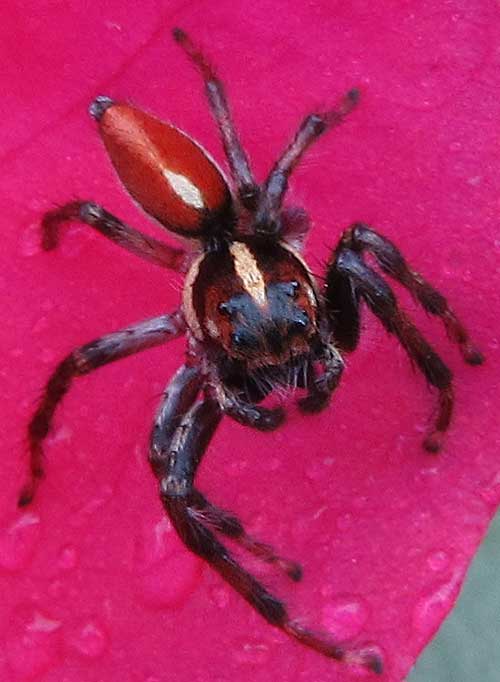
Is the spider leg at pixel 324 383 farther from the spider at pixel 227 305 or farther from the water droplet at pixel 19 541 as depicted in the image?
the water droplet at pixel 19 541

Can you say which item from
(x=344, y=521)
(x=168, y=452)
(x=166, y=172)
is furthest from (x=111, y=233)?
(x=344, y=521)

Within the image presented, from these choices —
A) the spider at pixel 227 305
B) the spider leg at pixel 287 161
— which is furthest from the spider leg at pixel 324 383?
the spider leg at pixel 287 161

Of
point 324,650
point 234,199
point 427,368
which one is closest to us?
point 324,650

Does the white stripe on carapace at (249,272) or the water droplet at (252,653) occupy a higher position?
the white stripe on carapace at (249,272)

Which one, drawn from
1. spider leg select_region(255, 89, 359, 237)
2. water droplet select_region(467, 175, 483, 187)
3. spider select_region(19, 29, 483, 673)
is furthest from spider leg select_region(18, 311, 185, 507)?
water droplet select_region(467, 175, 483, 187)

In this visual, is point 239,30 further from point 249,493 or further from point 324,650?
point 324,650

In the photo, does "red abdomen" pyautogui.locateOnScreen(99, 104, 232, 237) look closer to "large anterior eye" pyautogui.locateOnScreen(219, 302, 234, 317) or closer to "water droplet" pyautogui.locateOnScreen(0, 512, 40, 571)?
"large anterior eye" pyautogui.locateOnScreen(219, 302, 234, 317)

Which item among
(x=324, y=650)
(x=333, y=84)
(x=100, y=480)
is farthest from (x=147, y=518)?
(x=333, y=84)
